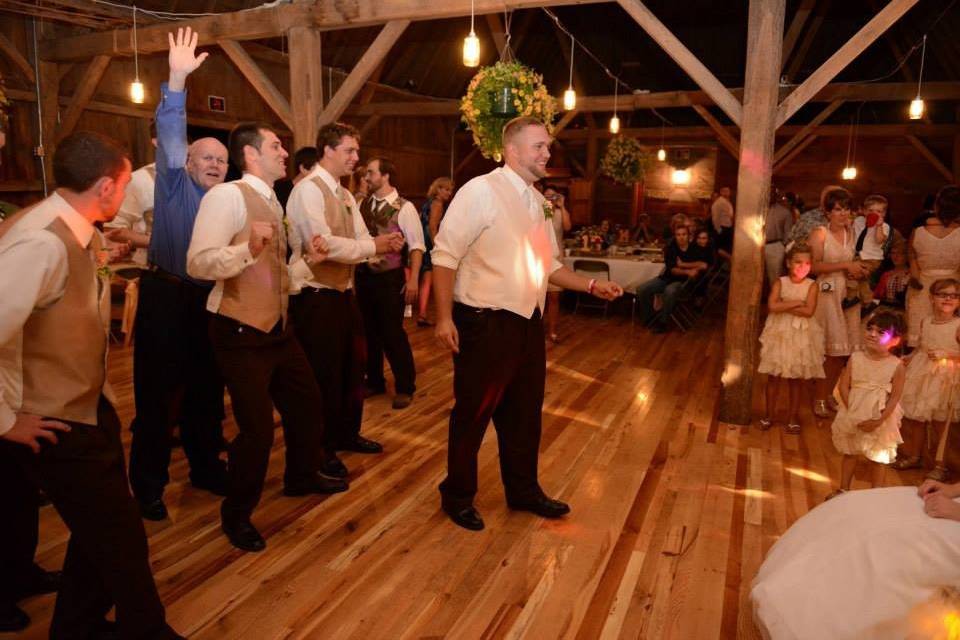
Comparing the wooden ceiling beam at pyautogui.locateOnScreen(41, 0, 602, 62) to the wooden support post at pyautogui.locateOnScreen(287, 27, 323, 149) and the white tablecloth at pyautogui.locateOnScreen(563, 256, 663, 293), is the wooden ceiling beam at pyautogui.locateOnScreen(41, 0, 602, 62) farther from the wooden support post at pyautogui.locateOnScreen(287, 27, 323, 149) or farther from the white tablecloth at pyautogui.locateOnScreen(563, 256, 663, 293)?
the white tablecloth at pyautogui.locateOnScreen(563, 256, 663, 293)

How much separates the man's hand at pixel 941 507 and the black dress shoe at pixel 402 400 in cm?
331

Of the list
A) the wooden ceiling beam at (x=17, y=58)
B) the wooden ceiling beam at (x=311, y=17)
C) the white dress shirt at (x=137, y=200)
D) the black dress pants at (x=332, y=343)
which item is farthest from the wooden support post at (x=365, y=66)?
the wooden ceiling beam at (x=17, y=58)

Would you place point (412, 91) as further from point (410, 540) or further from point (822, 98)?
point (410, 540)

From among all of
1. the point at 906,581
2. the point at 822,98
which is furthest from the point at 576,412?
the point at 822,98

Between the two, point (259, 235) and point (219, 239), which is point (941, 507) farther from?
point (219, 239)

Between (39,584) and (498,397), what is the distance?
188cm

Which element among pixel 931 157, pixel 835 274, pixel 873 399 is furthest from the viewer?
pixel 931 157

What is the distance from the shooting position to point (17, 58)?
7.64 meters

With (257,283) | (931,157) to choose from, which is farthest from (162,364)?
(931,157)

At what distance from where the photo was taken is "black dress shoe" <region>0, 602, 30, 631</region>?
225 cm

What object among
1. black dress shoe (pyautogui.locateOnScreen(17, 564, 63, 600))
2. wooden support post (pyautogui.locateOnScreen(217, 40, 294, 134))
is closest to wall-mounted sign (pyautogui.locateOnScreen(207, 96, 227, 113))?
wooden support post (pyautogui.locateOnScreen(217, 40, 294, 134))

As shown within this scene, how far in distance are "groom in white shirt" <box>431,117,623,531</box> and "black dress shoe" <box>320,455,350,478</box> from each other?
29.4 inches

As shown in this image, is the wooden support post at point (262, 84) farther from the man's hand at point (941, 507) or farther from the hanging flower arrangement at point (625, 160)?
the man's hand at point (941, 507)

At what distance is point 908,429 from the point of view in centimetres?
406
